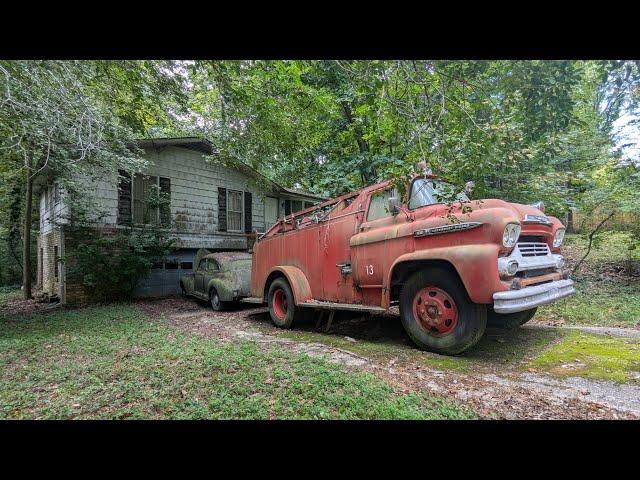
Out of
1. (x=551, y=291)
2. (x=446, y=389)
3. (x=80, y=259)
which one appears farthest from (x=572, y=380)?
(x=80, y=259)

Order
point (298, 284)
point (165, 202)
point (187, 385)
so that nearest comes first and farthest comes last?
point (187, 385) → point (298, 284) → point (165, 202)

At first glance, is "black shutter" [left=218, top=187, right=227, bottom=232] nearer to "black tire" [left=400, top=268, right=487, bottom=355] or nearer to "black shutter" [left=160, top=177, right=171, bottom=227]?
"black shutter" [left=160, top=177, right=171, bottom=227]

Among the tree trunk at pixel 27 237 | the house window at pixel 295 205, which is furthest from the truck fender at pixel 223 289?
the tree trunk at pixel 27 237

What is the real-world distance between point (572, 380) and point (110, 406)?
4328mm

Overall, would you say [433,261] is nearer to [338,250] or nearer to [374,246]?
[374,246]

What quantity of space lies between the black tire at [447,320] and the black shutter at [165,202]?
966 cm

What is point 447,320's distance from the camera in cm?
414

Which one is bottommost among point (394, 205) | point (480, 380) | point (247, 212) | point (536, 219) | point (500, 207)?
point (480, 380)

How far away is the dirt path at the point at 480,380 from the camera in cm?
276

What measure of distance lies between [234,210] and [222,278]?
5235mm

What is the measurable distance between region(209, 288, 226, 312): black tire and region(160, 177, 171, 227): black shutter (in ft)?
11.9

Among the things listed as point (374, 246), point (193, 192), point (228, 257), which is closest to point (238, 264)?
point (228, 257)

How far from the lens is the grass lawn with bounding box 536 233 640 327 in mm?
6363
